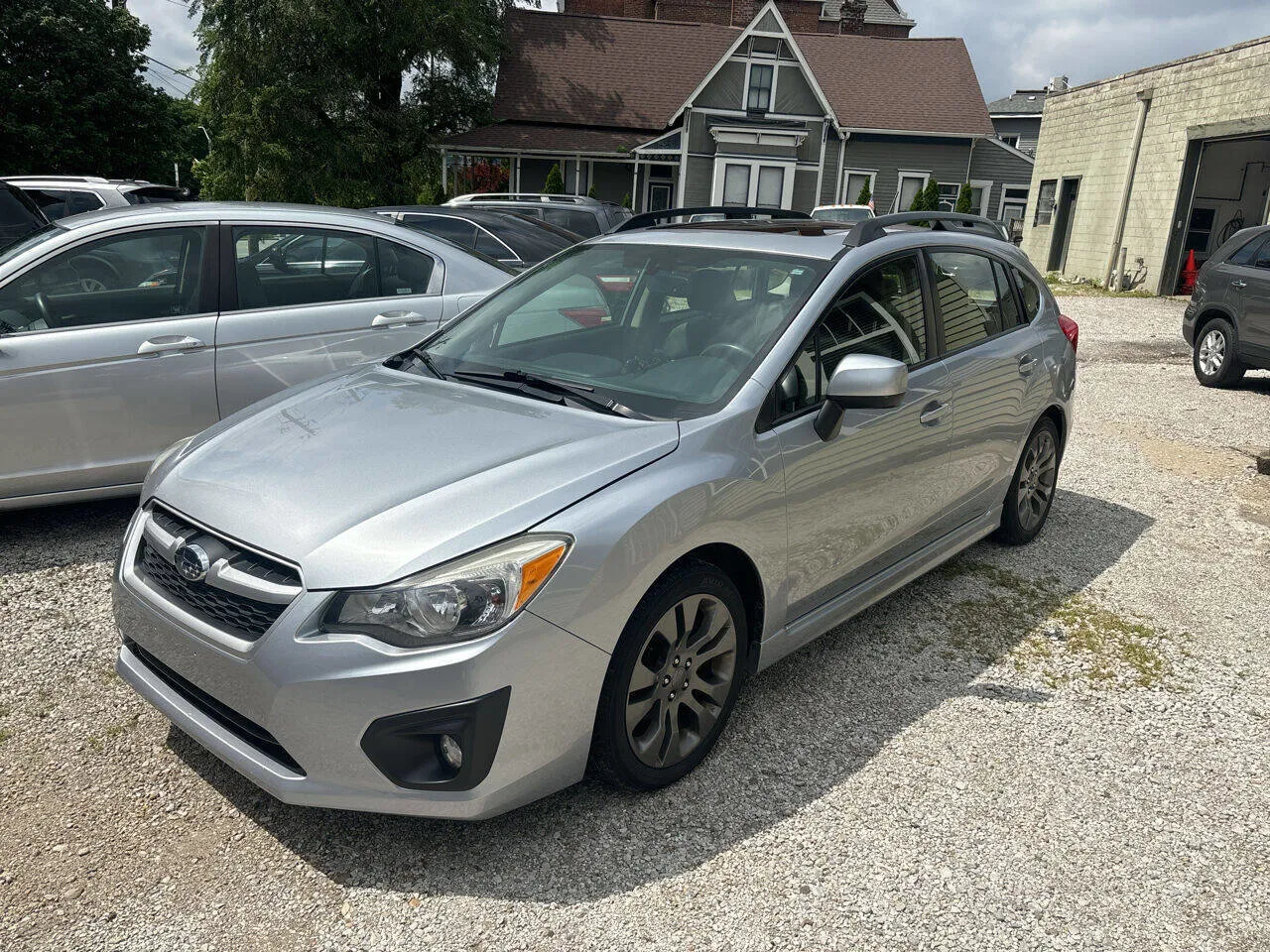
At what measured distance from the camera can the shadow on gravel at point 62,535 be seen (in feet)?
15.3

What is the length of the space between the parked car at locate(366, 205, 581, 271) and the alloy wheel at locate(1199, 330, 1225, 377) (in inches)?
276

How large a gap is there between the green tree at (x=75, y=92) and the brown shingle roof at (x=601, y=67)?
11.4m

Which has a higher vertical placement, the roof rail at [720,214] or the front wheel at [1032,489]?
the roof rail at [720,214]

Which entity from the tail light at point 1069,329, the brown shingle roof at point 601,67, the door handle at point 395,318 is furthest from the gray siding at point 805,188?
the door handle at point 395,318

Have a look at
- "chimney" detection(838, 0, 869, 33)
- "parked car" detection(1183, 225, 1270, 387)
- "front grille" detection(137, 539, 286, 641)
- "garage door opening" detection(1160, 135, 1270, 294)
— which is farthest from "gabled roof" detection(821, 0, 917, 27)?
"front grille" detection(137, 539, 286, 641)

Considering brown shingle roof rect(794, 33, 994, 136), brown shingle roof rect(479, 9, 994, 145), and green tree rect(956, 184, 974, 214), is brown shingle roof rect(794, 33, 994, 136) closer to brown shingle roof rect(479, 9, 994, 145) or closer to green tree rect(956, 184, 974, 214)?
brown shingle roof rect(479, 9, 994, 145)

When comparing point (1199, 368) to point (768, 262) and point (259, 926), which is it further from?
point (259, 926)

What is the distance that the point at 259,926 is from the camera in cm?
249

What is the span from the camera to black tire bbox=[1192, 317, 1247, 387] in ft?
34.0

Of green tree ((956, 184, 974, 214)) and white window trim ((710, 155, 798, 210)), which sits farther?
white window trim ((710, 155, 798, 210))

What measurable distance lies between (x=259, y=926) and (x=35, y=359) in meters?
3.22

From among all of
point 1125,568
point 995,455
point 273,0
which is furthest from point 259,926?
point 273,0

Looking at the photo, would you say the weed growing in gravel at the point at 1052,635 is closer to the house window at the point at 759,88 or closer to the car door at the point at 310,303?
the car door at the point at 310,303

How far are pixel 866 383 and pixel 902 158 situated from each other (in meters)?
32.1
